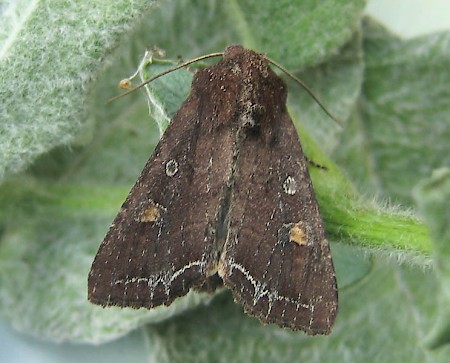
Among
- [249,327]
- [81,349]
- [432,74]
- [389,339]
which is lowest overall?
[389,339]

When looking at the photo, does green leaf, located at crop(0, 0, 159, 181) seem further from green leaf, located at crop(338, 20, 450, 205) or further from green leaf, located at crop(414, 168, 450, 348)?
green leaf, located at crop(338, 20, 450, 205)

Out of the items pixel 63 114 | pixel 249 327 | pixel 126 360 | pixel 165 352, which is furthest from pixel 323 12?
pixel 126 360

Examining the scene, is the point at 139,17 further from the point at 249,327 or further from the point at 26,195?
the point at 249,327

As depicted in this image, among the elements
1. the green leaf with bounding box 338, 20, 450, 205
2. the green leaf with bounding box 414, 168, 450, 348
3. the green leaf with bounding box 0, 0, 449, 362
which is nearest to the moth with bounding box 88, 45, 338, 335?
the green leaf with bounding box 0, 0, 449, 362

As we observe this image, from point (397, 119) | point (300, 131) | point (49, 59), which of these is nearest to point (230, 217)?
point (300, 131)

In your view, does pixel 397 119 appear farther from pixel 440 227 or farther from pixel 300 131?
pixel 440 227

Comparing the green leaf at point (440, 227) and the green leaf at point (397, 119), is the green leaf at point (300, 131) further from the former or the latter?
the green leaf at point (440, 227)
